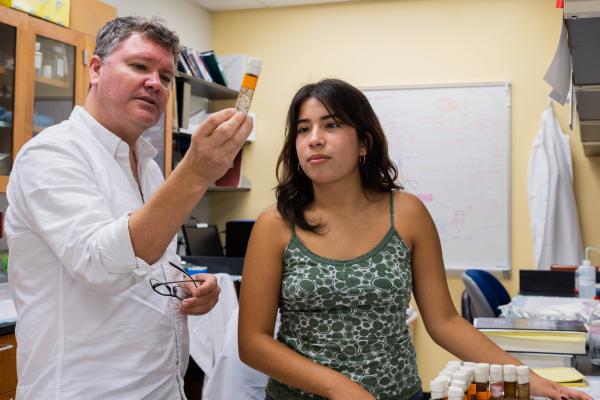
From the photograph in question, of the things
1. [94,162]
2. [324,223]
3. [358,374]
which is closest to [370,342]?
[358,374]

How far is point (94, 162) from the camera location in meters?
1.26

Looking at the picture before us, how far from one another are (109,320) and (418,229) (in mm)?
745

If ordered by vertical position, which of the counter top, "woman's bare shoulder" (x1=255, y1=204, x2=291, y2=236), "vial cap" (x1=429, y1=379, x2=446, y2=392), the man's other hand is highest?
"woman's bare shoulder" (x1=255, y1=204, x2=291, y2=236)

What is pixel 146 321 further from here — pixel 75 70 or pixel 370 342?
pixel 75 70

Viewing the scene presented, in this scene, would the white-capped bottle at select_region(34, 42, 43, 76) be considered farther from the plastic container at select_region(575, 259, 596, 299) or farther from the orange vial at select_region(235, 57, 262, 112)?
the plastic container at select_region(575, 259, 596, 299)

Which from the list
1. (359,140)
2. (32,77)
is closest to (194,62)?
(32,77)

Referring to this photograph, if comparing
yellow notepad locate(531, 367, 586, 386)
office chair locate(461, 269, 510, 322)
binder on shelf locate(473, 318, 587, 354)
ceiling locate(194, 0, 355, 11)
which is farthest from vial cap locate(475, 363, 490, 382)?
ceiling locate(194, 0, 355, 11)

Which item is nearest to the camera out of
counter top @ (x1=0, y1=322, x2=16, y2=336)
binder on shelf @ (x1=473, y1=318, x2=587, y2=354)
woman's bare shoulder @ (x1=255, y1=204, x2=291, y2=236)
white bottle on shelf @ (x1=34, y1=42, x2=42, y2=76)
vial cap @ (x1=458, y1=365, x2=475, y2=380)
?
vial cap @ (x1=458, y1=365, x2=475, y2=380)

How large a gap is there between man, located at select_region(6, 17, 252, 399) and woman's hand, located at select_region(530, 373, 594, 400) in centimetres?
69

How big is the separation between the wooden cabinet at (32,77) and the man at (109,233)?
5.16ft

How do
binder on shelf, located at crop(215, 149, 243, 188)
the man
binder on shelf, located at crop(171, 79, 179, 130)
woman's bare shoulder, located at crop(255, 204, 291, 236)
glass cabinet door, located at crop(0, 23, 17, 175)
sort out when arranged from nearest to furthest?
1. the man
2. woman's bare shoulder, located at crop(255, 204, 291, 236)
3. glass cabinet door, located at crop(0, 23, 17, 175)
4. binder on shelf, located at crop(171, 79, 179, 130)
5. binder on shelf, located at crop(215, 149, 243, 188)

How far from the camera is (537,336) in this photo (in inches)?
71.2

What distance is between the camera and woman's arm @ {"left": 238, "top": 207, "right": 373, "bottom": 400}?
140cm

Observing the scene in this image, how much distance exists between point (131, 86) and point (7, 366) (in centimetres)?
145
